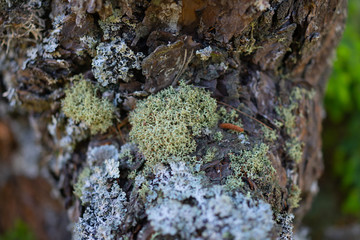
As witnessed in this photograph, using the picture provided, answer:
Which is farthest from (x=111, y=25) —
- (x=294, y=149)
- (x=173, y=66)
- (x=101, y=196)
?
(x=294, y=149)

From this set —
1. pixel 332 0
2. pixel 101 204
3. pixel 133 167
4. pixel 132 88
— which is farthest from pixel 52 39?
pixel 332 0

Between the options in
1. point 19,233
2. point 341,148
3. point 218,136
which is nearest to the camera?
point 218,136

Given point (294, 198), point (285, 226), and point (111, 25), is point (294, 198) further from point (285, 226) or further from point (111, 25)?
point (111, 25)

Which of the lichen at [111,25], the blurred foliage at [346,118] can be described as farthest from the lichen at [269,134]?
the blurred foliage at [346,118]

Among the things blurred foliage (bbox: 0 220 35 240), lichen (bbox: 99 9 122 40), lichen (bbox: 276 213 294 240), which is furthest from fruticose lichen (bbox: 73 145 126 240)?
blurred foliage (bbox: 0 220 35 240)

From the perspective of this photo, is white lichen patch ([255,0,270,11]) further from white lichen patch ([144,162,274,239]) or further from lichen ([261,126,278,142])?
white lichen patch ([144,162,274,239])

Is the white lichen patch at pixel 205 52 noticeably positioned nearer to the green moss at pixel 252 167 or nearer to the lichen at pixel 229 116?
the lichen at pixel 229 116
